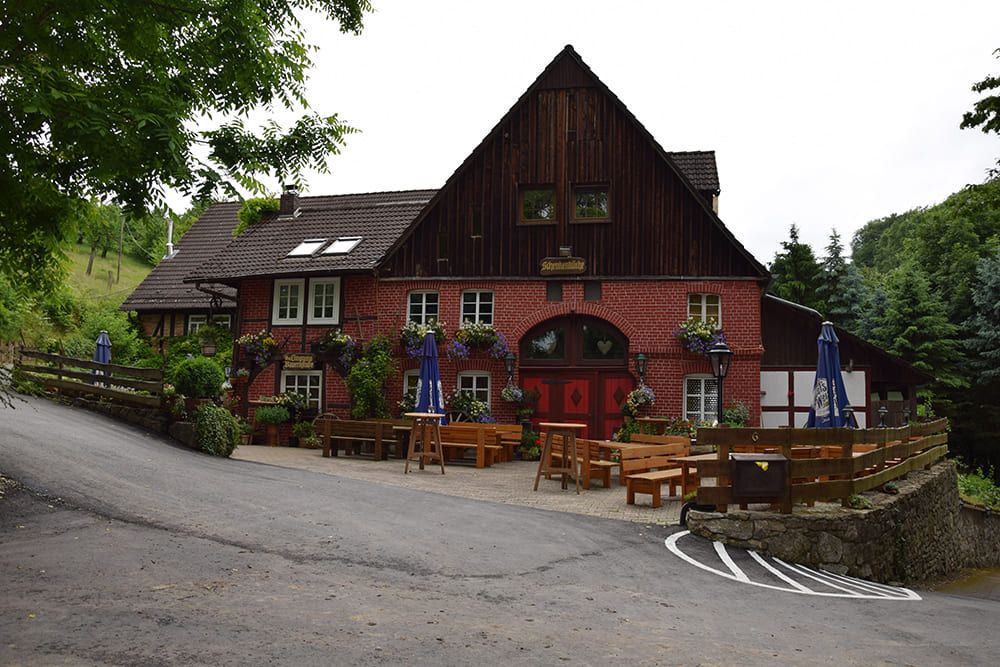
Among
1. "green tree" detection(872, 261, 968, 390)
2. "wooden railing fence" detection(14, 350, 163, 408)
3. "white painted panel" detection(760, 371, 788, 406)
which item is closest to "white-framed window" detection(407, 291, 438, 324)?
"wooden railing fence" detection(14, 350, 163, 408)

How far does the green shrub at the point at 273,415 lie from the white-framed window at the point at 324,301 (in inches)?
105

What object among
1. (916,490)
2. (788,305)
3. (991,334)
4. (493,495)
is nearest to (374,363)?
(493,495)

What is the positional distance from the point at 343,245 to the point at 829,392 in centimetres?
1497

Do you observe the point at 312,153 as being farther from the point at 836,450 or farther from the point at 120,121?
the point at 836,450

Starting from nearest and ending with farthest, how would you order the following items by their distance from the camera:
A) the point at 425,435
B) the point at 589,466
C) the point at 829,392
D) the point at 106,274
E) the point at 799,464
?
the point at 799,464, the point at 829,392, the point at 589,466, the point at 425,435, the point at 106,274

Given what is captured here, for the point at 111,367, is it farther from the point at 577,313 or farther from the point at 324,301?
the point at 577,313

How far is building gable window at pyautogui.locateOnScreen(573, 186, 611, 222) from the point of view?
2020 cm

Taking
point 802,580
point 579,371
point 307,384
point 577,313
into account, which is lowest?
point 802,580

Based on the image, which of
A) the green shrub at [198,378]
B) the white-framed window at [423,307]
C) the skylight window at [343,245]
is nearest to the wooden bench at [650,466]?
the green shrub at [198,378]

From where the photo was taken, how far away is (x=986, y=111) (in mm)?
15055

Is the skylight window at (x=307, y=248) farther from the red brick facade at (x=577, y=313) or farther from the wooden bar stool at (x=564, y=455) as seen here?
the wooden bar stool at (x=564, y=455)

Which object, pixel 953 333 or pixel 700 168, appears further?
pixel 953 333

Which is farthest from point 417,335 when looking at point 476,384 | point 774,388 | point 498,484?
point 774,388

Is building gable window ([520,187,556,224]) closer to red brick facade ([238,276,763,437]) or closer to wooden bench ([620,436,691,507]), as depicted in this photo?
red brick facade ([238,276,763,437])
